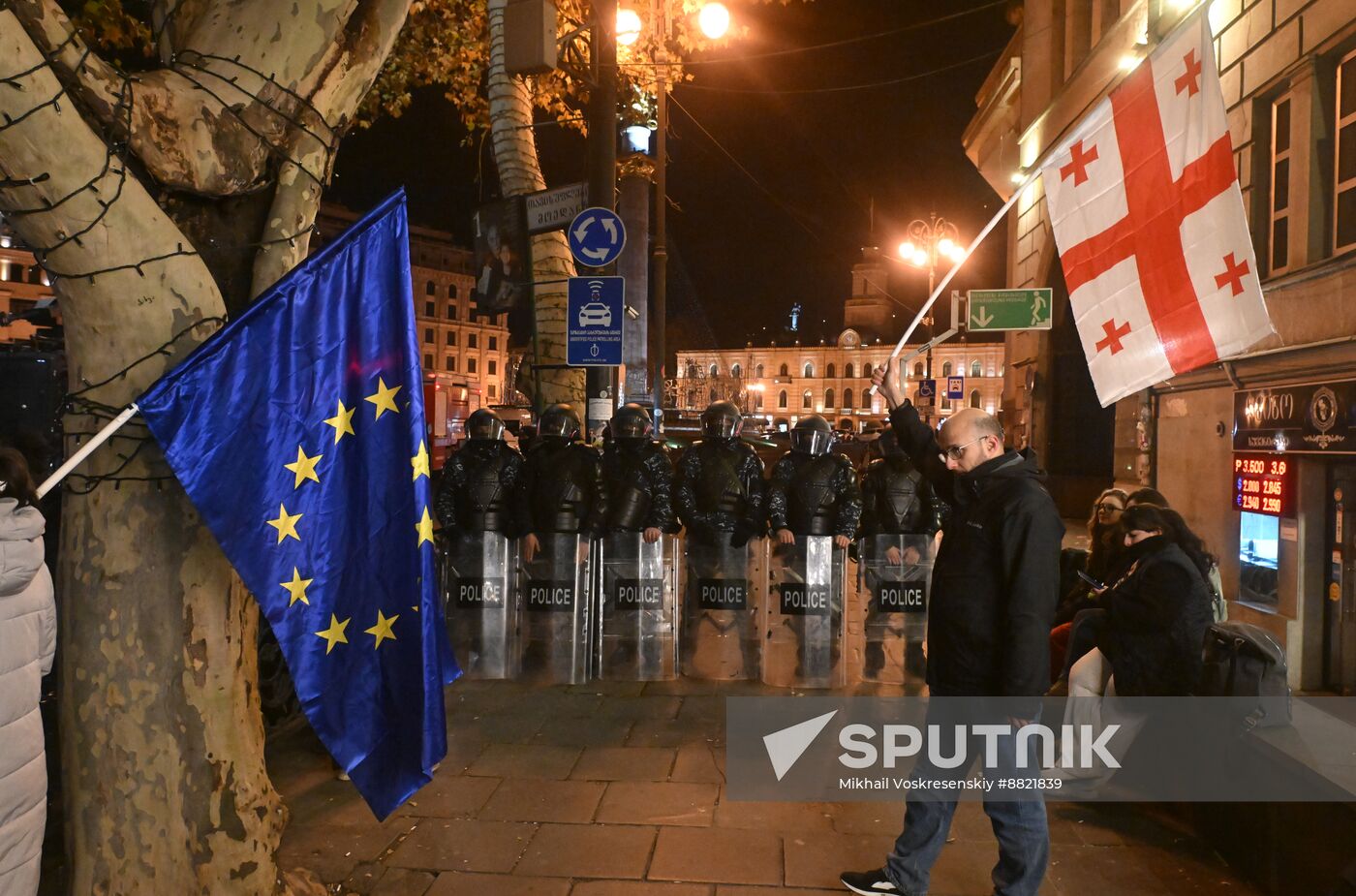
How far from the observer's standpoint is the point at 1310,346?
25.2 ft

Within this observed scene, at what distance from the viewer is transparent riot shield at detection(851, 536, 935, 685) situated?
23.0ft

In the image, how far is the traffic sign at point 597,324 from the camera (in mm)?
8625

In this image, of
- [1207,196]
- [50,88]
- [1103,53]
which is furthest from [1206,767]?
[1103,53]

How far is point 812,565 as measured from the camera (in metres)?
6.97

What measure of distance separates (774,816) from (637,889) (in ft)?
3.28

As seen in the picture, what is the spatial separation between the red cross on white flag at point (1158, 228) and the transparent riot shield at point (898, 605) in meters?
2.60

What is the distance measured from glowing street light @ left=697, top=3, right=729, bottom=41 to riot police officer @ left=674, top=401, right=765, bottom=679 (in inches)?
274

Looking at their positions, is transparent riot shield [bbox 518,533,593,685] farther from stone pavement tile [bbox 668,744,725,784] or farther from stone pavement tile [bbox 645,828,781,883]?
stone pavement tile [bbox 645,828,781,883]

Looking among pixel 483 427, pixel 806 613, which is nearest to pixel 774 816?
pixel 806 613

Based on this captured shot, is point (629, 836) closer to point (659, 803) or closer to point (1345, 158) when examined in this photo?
point (659, 803)

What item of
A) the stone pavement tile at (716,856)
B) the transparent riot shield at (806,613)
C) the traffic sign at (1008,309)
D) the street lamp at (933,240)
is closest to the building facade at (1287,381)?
the traffic sign at (1008,309)

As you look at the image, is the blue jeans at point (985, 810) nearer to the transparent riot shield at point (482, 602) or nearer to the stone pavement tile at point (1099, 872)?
the stone pavement tile at point (1099, 872)

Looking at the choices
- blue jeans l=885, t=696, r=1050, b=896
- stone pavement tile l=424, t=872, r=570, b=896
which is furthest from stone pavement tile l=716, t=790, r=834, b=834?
stone pavement tile l=424, t=872, r=570, b=896

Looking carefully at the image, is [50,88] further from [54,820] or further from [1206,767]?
[1206,767]
